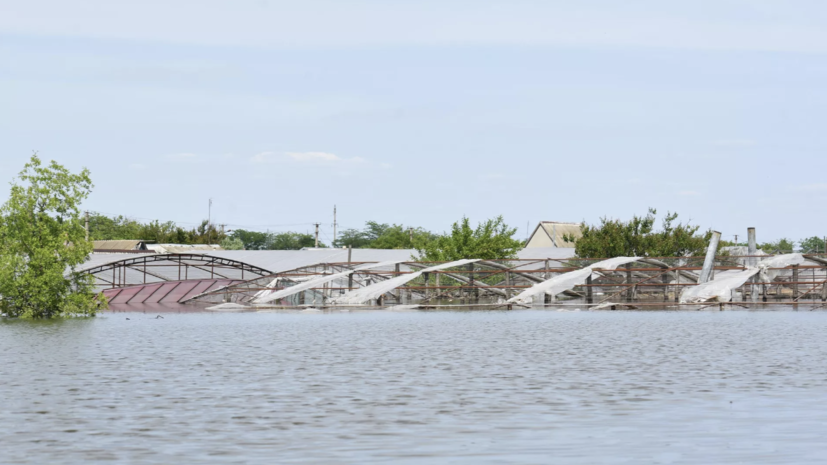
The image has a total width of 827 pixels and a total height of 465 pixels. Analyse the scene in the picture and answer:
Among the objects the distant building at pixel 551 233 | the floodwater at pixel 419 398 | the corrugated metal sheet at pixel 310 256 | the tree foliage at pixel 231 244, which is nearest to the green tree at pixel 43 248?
the floodwater at pixel 419 398

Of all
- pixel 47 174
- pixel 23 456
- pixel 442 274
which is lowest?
pixel 23 456

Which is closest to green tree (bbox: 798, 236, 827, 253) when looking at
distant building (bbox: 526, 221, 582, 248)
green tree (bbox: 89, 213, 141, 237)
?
distant building (bbox: 526, 221, 582, 248)

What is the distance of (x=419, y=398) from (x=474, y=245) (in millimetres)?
67029

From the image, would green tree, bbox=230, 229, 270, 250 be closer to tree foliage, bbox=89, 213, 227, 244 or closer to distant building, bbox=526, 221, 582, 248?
tree foliage, bbox=89, 213, 227, 244

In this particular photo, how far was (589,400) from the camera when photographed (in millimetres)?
17844

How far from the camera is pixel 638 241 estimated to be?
87.0 meters

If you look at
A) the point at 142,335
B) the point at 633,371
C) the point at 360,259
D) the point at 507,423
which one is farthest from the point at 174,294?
the point at 507,423

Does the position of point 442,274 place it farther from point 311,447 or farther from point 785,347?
point 311,447

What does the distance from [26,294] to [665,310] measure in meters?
35.9

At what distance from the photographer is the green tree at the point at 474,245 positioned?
85.2 meters

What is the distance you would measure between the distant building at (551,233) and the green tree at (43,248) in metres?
85.5

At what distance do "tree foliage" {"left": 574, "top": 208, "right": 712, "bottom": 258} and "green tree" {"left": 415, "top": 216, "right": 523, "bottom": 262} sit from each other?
6.53 m

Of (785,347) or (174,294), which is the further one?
(174,294)

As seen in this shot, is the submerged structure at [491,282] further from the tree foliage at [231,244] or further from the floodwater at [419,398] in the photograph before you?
the tree foliage at [231,244]
